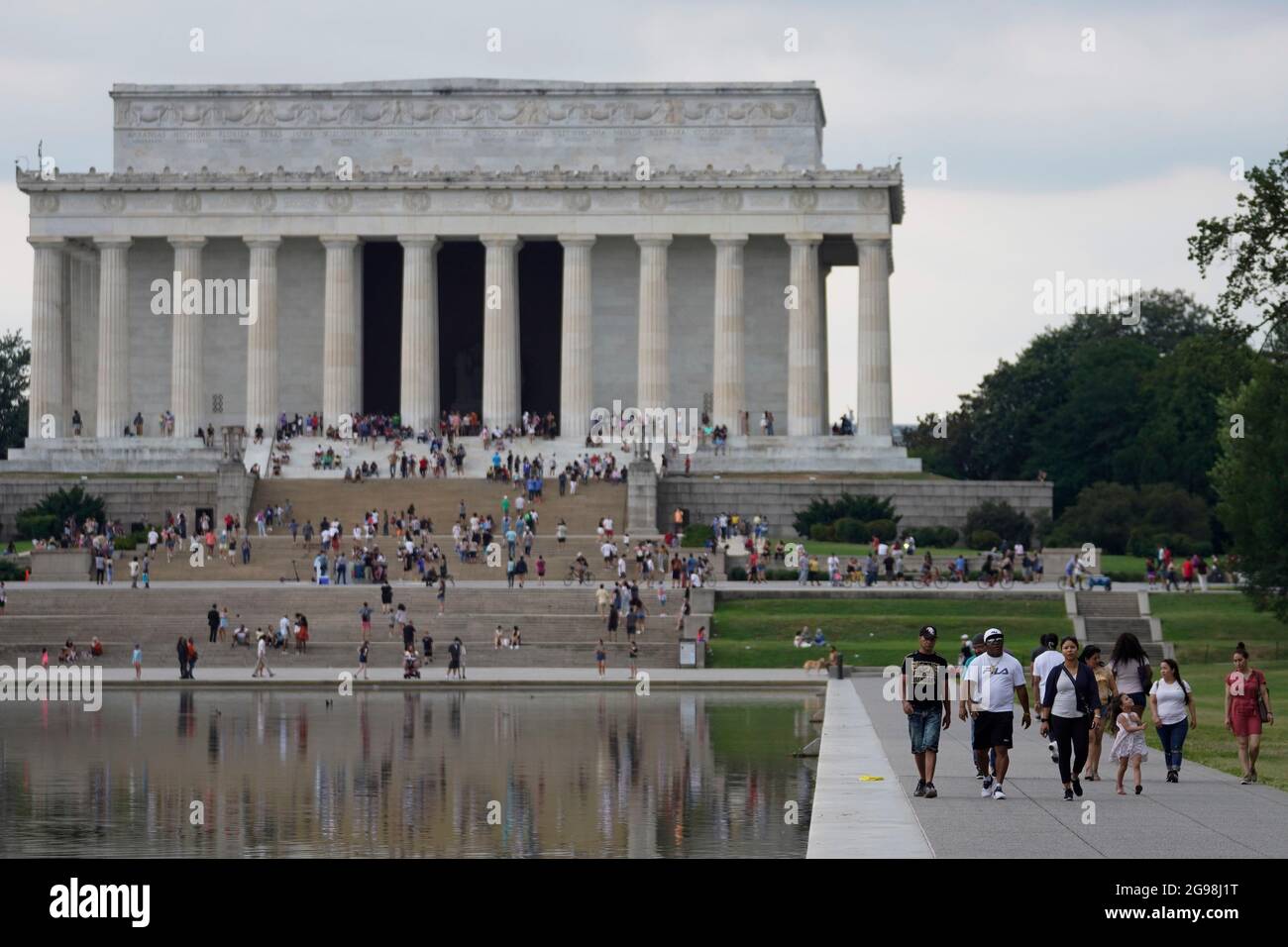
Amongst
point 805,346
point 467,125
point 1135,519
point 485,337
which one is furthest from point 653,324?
point 1135,519

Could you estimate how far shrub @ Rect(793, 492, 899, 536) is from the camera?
90.8m

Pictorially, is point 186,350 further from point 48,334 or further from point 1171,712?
point 1171,712

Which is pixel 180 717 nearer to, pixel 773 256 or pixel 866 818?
pixel 866 818

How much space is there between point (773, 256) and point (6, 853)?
82.9 meters

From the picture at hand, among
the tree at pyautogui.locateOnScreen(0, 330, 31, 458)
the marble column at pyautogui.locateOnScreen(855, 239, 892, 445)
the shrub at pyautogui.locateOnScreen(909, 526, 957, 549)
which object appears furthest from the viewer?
the tree at pyautogui.locateOnScreen(0, 330, 31, 458)

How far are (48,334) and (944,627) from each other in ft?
177

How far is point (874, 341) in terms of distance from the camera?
10300 cm

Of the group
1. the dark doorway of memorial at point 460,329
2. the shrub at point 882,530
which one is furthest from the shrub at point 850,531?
the dark doorway of memorial at point 460,329

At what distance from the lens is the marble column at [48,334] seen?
104 metres

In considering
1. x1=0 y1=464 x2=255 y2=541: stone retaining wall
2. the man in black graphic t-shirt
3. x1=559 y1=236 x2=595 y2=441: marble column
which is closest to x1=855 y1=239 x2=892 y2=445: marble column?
x1=559 y1=236 x2=595 y2=441: marble column

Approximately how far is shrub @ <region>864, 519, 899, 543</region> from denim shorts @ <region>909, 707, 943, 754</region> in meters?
59.6

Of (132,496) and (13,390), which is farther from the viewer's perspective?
(13,390)

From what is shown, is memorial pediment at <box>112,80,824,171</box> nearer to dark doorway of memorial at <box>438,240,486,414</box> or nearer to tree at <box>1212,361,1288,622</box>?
dark doorway of memorial at <box>438,240,486,414</box>

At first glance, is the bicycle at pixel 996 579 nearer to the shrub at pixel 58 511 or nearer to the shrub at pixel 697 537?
the shrub at pixel 697 537
